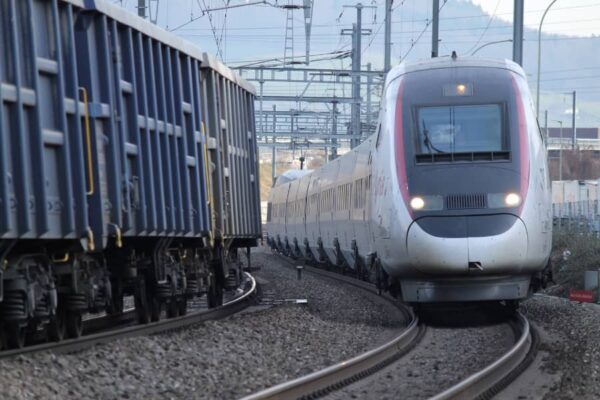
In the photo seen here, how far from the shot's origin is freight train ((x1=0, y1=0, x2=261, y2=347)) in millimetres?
11211

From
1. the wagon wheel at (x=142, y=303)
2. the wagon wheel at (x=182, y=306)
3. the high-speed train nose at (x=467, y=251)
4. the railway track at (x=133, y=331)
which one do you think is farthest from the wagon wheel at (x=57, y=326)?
the wagon wheel at (x=182, y=306)

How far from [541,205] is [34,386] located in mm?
9101

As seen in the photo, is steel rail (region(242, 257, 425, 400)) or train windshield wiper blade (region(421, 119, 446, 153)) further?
train windshield wiper blade (region(421, 119, 446, 153))

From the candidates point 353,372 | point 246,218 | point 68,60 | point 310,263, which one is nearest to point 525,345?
point 353,372

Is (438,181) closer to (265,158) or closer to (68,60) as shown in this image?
(68,60)

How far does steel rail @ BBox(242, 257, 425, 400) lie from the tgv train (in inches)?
42.7

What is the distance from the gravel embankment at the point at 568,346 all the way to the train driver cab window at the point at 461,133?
2.59 meters

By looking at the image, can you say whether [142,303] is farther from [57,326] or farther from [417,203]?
[417,203]

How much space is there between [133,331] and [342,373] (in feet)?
13.8

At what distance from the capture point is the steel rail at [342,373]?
33.7 feet

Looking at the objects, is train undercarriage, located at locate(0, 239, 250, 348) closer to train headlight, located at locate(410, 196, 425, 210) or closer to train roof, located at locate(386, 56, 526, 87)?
train headlight, located at locate(410, 196, 425, 210)

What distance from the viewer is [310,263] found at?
145 feet

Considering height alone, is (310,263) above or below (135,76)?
below

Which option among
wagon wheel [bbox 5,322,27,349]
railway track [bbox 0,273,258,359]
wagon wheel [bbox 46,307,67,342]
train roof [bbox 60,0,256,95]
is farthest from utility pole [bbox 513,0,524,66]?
wagon wheel [bbox 5,322,27,349]
